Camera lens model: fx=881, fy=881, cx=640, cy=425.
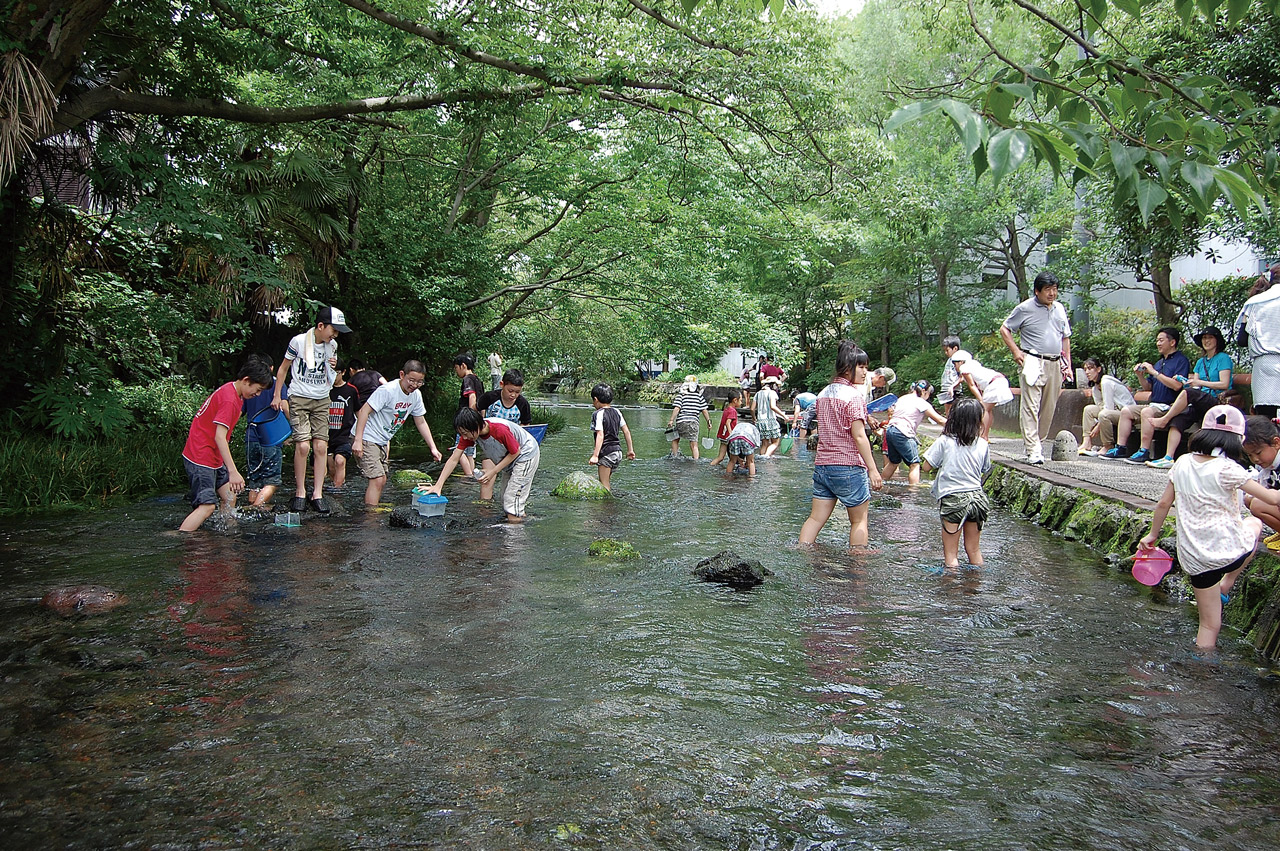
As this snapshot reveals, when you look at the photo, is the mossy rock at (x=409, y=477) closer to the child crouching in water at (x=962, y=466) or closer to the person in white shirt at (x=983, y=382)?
the person in white shirt at (x=983, y=382)

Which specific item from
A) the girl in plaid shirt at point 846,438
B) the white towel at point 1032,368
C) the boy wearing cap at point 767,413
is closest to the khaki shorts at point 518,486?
the girl in plaid shirt at point 846,438

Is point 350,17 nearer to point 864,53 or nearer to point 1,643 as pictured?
point 1,643

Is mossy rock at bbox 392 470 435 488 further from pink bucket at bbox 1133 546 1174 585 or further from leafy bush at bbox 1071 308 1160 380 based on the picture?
leafy bush at bbox 1071 308 1160 380

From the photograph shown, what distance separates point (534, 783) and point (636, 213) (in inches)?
565

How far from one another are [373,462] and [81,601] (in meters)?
4.31

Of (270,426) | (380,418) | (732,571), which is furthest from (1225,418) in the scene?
(270,426)

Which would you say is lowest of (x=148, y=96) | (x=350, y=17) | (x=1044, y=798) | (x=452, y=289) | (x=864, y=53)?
(x=1044, y=798)

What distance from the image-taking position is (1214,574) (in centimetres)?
532

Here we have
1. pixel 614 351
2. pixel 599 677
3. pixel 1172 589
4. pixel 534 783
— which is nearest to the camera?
pixel 534 783

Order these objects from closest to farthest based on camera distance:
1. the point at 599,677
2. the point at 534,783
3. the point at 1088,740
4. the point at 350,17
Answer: the point at 534,783
the point at 1088,740
the point at 599,677
the point at 350,17

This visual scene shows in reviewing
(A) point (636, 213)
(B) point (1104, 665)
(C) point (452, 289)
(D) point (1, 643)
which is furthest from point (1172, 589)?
(C) point (452, 289)

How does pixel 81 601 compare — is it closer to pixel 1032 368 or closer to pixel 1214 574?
pixel 1214 574

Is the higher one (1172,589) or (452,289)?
(452,289)

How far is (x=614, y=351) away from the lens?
34094 millimetres
